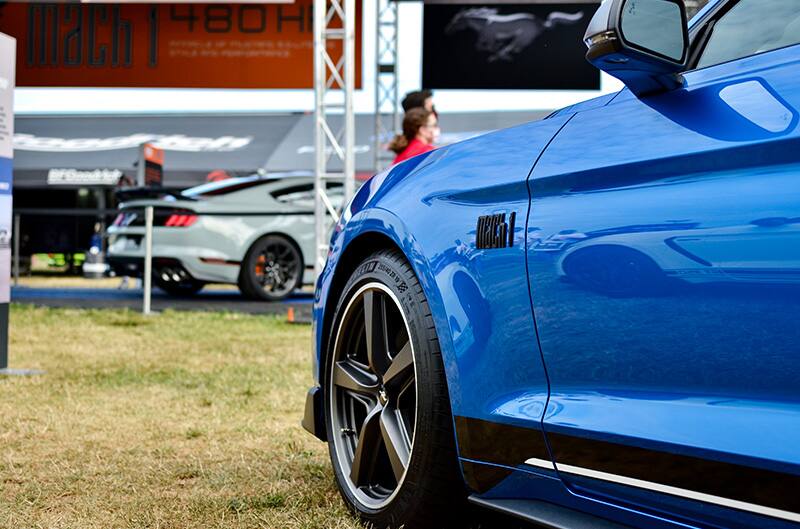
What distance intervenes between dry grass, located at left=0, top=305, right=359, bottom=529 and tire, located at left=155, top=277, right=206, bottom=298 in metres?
4.96

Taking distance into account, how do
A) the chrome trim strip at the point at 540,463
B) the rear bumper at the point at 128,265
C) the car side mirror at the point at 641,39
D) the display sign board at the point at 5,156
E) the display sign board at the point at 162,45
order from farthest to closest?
the display sign board at the point at 162,45 → the rear bumper at the point at 128,265 → the display sign board at the point at 5,156 → the chrome trim strip at the point at 540,463 → the car side mirror at the point at 641,39

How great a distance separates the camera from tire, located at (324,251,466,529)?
7.69 ft

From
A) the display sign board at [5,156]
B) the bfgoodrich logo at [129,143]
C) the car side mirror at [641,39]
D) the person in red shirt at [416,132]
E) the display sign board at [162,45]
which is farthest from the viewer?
the bfgoodrich logo at [129,143]

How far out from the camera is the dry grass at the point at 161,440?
294 centimetres

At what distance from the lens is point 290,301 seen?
12016 mm

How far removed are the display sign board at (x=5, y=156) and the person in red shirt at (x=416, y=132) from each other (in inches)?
93.3

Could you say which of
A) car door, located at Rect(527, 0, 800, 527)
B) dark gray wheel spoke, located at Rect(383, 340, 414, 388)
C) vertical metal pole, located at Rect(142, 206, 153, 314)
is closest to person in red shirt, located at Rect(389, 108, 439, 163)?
vertical metal pole, located at Rect(142, 206, 153, 314)

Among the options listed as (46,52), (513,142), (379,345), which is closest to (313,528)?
(379,345)

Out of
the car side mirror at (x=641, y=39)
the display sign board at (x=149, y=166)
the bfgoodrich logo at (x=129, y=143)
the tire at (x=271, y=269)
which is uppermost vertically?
the bfgoodrich logo at (x=129, y=143)

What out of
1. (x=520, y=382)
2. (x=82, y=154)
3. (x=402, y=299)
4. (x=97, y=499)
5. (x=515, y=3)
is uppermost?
(x=515, y=3)

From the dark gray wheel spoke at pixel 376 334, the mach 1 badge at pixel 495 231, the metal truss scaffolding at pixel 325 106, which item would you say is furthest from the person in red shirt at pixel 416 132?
the mach 1 badge at pixel 495 231

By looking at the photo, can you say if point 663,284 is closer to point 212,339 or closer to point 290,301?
point 212,339

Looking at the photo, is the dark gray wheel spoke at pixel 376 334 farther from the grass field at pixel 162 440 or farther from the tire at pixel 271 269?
the tire at pixel 271 269

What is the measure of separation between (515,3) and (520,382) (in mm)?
14306
